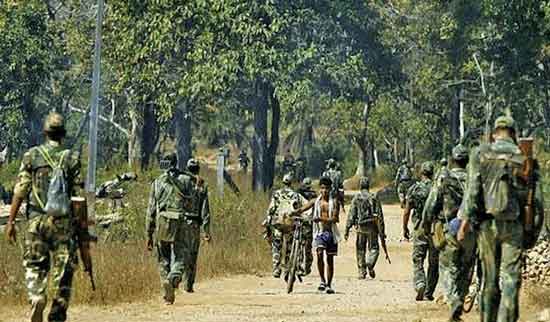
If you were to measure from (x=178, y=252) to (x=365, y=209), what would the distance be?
6224mm

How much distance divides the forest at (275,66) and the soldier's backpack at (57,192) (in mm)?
28247

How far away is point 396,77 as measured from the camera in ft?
171

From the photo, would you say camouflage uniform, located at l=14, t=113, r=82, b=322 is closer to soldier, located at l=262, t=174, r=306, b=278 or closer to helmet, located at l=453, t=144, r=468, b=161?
helmet, located at l=453, t=144, r=468, b=161

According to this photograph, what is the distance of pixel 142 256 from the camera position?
22.4 meters

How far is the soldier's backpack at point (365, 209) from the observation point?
24844 millimetres

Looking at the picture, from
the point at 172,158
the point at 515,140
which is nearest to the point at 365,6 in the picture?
the point at 172,158

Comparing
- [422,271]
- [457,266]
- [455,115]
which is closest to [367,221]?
[422,271]

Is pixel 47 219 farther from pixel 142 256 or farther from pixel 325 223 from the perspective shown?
pixel 142 256

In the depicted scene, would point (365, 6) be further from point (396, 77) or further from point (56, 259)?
point (56, 259)

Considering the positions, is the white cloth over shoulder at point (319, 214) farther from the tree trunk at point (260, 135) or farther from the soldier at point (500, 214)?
the tree trunk at point (260, 135)

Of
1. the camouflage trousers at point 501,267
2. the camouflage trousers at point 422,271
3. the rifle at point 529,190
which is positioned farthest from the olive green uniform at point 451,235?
the camouflage trousers at point 422,271

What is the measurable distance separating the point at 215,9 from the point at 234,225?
15513mm

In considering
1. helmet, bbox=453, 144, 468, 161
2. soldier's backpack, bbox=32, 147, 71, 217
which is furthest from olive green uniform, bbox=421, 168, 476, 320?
soldier's backpack, bbox=32, 147, 71, 217

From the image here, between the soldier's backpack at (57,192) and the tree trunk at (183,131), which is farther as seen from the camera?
the tree trunk at (183,131)
